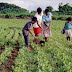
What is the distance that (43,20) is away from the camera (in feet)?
43.5

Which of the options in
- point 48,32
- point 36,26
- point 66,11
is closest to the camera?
point 36,26

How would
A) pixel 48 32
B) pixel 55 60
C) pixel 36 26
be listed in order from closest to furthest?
pixel 55 60, pixel 36 26, pixel 48 32

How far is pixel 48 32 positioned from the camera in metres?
13.7

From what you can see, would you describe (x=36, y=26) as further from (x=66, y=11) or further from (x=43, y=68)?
(x=66, y=11)

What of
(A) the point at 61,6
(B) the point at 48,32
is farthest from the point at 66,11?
(B) the point at 48,32

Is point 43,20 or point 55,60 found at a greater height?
point 43,20

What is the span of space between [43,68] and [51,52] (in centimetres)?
312

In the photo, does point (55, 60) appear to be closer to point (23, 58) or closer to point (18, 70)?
point (23, 58)

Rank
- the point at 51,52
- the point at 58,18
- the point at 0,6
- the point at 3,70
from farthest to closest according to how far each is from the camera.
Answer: the point at 0,6 < the point at 58,18 < the point at 51,52 < the point at 3,70

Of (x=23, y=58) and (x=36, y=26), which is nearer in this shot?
(x=23, y=58)

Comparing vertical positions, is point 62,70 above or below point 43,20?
below

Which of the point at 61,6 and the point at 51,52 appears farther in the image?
the point at 61,6

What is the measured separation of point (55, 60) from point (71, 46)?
3920 millimetres

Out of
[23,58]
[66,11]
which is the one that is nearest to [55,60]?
[23,58]
